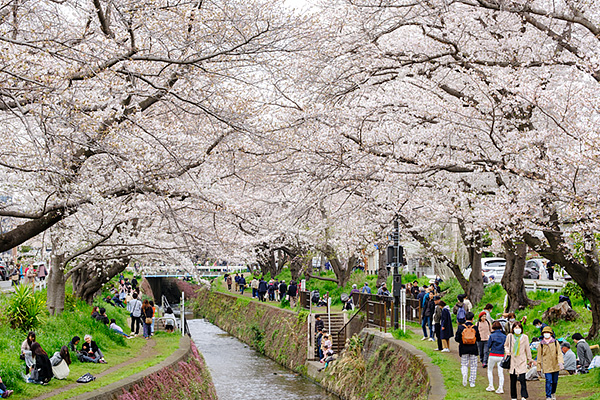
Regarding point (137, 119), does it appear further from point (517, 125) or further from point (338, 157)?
point (517, 125)

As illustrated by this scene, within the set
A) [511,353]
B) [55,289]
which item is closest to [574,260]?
[511,353]

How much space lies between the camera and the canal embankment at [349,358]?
1405 cm

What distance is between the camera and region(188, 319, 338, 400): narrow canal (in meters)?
20.5

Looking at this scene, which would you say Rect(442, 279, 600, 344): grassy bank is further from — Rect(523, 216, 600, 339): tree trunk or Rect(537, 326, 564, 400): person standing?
Rect(537, 326, 564, 400): person standing

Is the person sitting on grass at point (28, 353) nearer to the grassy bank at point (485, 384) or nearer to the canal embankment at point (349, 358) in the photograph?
the canal embankment at point (349, 358)

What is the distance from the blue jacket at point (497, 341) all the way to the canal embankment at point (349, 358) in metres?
1.23

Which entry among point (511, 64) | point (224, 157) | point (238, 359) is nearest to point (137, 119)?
point (224, 157)

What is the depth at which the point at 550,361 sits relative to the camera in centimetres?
1005

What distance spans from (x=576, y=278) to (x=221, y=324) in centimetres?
2887

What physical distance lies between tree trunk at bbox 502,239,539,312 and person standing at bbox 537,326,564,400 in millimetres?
8546

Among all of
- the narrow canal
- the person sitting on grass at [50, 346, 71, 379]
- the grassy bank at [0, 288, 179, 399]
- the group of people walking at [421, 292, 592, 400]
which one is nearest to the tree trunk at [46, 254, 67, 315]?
the grassy bank at [0, 288, 179, 399]

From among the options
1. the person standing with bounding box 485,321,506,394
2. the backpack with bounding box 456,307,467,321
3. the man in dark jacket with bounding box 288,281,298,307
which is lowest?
the person standing with bounding box 485,321,506,394

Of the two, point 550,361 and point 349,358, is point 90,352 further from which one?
point 550,361

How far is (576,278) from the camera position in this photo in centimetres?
1330
